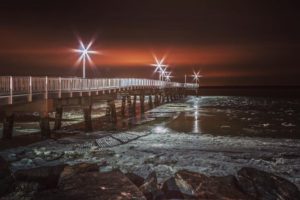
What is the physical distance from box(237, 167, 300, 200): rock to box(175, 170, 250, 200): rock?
36 cm

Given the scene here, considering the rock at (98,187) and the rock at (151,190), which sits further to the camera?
the rock at (151,190)

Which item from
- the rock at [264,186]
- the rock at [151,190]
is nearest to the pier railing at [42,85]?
the rock at [151,190]

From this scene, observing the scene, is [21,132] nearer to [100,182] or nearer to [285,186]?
[100,182]

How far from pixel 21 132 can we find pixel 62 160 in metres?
13.4

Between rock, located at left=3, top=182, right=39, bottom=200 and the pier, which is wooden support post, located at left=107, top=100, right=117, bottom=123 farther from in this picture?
rock, located at left=3, top=182, right=39, bottom=200

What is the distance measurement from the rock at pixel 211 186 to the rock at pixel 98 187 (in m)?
1.99

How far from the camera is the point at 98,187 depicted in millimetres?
11664

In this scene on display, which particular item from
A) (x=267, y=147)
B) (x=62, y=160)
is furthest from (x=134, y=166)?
(x=267, y=147)

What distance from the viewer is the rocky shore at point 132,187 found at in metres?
11.4

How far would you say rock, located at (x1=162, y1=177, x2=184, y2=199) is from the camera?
1212 centimetres

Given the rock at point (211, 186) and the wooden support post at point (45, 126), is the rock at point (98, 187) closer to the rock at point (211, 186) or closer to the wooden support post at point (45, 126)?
the rock at point (211, 186)

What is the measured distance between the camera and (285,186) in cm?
1288

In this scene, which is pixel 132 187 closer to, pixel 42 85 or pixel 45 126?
pixel 42 85

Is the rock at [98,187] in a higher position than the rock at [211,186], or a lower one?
higher
